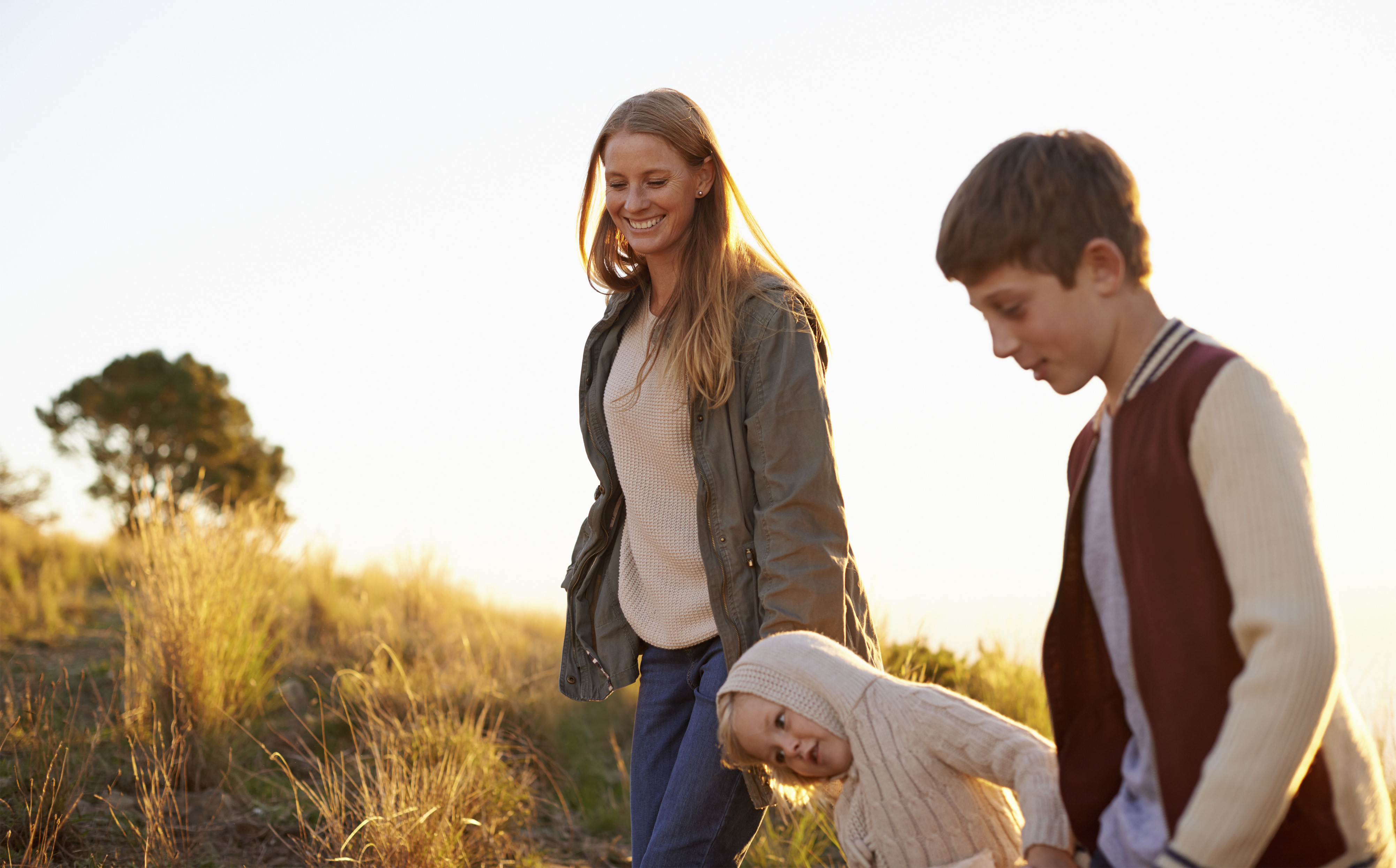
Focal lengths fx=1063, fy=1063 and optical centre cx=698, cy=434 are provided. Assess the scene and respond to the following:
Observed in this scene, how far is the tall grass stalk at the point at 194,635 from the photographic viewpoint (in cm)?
512

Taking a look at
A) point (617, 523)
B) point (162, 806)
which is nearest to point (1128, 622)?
point (617, 523)

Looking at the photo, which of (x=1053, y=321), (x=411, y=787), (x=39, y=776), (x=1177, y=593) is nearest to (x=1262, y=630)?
(x=1177, y=593)

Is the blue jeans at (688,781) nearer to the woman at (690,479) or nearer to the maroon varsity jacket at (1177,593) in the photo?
the woman at (690,479)

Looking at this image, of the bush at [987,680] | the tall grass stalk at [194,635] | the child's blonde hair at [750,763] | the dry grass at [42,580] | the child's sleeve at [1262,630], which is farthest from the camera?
the dry grass at [42,580]

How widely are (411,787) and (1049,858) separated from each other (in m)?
2.83

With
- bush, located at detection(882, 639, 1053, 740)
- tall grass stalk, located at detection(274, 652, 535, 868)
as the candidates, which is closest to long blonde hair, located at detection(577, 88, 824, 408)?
tall grass stalk, located at detection(274, 652, 535, 868)

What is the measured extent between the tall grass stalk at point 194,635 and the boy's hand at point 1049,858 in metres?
4.26

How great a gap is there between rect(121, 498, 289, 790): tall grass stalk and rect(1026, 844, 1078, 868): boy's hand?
4.26m

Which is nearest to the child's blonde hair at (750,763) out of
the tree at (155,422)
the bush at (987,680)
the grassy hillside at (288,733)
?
the grassy hillside at (288,733)

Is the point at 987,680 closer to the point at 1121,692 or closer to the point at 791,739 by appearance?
the point at 791,739

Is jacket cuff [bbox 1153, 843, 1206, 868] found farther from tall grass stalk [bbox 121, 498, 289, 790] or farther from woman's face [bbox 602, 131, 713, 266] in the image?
tall grass stalk [bbox 121, 498, 289, 790]

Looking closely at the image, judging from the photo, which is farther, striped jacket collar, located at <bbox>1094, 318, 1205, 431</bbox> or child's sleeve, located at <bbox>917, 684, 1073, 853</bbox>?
child's sleeve, located at <bbox>917, 684, 1073, 853</bbox>

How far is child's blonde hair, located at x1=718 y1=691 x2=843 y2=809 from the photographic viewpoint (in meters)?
2.21

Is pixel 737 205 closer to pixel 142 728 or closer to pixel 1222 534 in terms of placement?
pixel 1222 534
